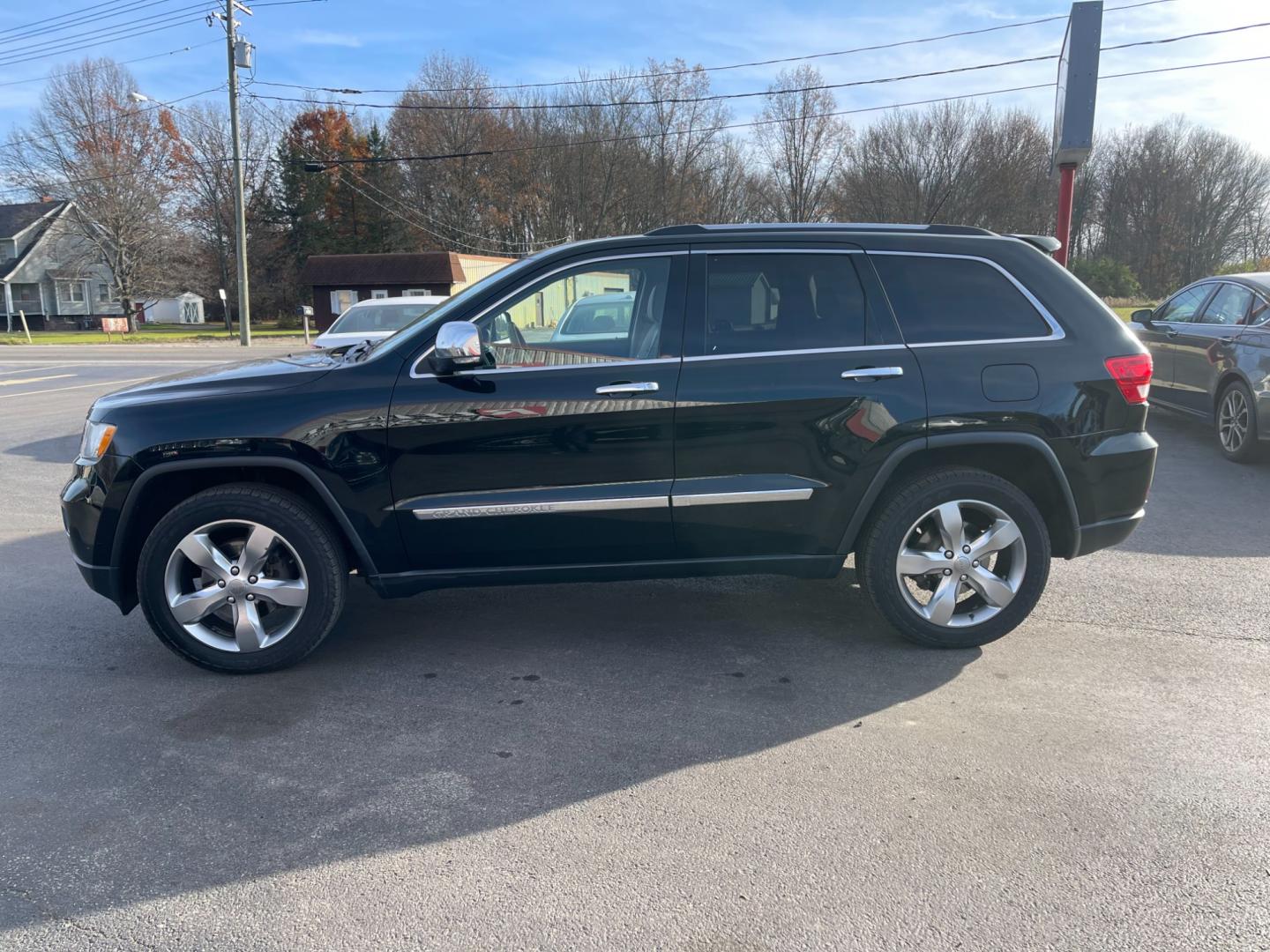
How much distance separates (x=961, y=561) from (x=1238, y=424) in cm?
571

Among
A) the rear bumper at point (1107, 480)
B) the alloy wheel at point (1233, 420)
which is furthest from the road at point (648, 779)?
the alloy wheel at point (1233, 420)

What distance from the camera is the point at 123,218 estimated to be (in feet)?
161

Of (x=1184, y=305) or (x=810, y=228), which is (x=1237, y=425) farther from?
(x=810, y=228)

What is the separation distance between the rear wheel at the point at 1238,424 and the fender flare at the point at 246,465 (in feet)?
25.2

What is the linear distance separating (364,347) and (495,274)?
85 cm

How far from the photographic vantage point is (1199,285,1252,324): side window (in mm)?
8406

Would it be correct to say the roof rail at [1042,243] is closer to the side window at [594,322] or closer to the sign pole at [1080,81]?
the side window at [594,322]

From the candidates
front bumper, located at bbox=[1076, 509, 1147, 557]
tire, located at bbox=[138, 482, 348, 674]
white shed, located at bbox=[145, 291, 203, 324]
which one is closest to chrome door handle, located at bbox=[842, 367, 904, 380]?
front bumper, located at bbox=[1076, 509, 1147, 557]

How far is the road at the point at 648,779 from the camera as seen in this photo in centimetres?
251

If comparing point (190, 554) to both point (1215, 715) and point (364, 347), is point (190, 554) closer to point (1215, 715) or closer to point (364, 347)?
point (364, 347)

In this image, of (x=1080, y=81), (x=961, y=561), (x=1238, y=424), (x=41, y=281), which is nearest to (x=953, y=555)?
(x=961, y=561)

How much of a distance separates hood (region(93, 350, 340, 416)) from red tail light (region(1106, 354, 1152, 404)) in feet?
11.7

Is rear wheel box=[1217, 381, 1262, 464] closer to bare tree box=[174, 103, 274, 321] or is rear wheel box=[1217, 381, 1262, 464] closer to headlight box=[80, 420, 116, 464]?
headlight box=[80, 420, 116, 464]

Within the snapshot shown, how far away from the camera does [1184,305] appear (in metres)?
9.59
